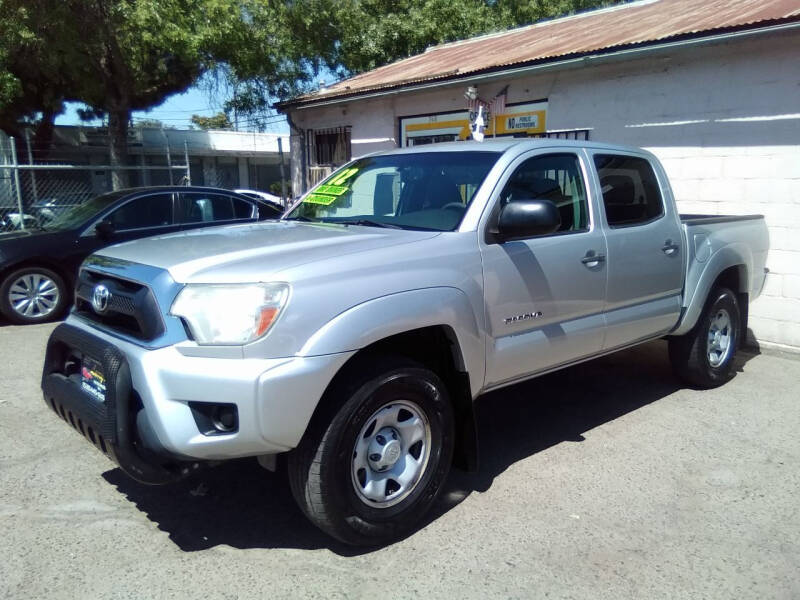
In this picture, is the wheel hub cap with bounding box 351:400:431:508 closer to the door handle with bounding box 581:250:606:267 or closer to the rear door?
the door handle with bounding box 581:250:606:267

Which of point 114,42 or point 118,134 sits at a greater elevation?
point 114,42

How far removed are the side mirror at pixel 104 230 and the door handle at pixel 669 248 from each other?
19.7 feet

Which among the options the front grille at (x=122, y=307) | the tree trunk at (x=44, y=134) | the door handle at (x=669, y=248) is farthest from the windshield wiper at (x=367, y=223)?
the tree trunk at (x=44, y=134)

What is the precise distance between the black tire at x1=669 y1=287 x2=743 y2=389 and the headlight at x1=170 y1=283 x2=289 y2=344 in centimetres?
386

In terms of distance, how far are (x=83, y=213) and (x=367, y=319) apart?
6.74 meters

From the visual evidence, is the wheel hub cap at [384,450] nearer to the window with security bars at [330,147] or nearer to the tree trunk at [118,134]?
the window with security bars at [330,147]

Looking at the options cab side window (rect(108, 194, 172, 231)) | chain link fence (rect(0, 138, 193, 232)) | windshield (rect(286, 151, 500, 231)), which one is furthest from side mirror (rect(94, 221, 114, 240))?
windshield (rect(286, 151, 500, 231))

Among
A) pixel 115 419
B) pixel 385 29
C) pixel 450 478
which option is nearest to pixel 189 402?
pixel 115 419

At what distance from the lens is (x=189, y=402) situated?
2.79m

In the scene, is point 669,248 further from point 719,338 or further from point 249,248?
point 249,248

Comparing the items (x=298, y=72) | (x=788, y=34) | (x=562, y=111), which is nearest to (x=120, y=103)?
(x=298, y=72)

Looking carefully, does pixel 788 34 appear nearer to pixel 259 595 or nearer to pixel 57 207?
pixel 259 595

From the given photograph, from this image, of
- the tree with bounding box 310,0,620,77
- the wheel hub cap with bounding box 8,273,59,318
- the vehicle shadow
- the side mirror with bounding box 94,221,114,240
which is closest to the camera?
the vehicle shadow

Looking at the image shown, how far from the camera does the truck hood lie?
2951 millimetres
